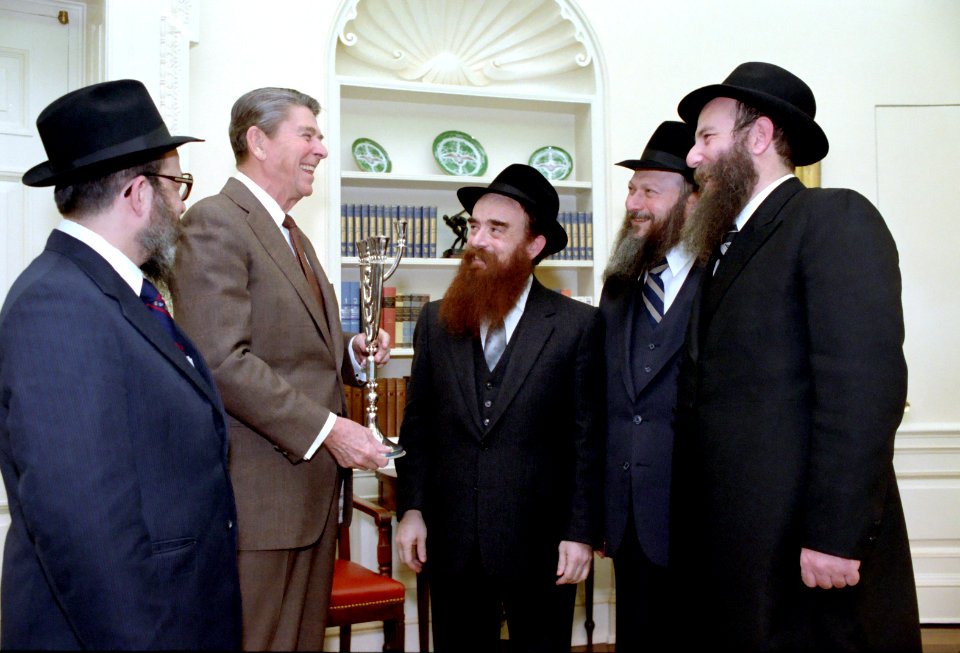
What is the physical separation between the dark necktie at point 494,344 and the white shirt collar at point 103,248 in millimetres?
1107

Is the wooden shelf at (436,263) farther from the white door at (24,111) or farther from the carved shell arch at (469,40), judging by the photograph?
the white door at (24,111)

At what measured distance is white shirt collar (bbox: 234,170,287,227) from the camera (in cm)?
229

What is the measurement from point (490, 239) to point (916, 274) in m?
2.97

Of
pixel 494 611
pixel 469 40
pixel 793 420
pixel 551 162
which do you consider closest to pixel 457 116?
pixel 469 40

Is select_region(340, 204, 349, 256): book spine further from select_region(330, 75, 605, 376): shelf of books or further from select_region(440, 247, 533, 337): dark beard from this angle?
select_region(440, 247, 533, 337): dark beard

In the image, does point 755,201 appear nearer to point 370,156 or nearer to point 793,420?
point 793,420

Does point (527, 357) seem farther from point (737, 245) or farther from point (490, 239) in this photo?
point (737, 245)

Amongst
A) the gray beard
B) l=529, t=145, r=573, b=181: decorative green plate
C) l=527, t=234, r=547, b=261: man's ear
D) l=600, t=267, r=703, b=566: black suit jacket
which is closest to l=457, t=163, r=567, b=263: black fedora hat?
l=527, t=234, r=547, b=261: man's ear

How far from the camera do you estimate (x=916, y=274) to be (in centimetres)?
447

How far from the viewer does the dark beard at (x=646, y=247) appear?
2.50 m

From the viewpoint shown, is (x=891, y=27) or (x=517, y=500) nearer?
(x=517, y=500)

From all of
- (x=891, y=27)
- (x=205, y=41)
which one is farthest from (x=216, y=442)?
(x=891, y=27)

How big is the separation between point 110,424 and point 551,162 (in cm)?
345

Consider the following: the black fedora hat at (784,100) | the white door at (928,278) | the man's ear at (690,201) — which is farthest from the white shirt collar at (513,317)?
the white door at (928,278)
